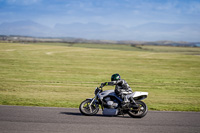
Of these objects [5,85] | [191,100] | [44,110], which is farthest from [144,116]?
[5,85]

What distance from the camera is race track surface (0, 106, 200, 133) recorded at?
720cm

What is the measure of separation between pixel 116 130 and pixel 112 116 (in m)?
1.93

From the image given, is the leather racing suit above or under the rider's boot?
above

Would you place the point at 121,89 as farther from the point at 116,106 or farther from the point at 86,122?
the point at 86,122

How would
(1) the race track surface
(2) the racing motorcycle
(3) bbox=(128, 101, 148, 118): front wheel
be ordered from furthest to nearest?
(2) the racing motorcycle, (3) bbox=(128, 101, 148, 118): front wheel, (1) the race track surface

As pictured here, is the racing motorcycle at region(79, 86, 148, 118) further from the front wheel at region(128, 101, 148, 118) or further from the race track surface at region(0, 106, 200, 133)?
the race track surface at region(0, 106, 200, 133)

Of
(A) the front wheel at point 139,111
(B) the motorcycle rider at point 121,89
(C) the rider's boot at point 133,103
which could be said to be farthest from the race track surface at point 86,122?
(B) the motorcycle rider at point 121,89

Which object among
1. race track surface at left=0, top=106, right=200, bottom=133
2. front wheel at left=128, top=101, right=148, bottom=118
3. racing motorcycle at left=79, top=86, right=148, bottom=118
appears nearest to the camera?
race track surface at left=0, top=106, right=200, bottom=133

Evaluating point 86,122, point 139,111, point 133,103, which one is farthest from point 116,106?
point 86,122

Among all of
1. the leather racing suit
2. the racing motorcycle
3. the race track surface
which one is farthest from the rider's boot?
the race track surface

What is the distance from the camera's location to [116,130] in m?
7.23

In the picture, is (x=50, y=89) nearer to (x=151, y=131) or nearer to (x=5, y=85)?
(x=5, y=85)

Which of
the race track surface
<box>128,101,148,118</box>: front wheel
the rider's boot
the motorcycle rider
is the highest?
the motorcycle rider

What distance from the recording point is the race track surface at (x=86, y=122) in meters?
7.20
